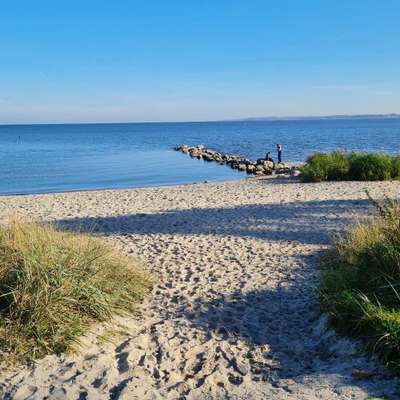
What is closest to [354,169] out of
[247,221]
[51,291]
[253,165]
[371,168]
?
[371,168]

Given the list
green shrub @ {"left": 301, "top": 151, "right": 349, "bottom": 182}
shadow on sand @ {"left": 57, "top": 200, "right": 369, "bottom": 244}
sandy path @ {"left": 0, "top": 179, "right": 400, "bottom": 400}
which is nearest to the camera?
sandy path @ {"left": 0, "top": 179, "right": 400, "bottom": 400}

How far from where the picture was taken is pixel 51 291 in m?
5.05

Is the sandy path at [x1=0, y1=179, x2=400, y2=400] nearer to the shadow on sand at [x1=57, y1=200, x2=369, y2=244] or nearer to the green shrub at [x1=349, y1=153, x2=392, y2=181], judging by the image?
the shadow on sand at [x1=57, y1=200, x2=369, y2=244]

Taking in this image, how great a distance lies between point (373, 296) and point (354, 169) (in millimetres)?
15689

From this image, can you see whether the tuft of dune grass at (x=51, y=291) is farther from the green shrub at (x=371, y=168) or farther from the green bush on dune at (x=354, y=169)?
the green shrub at (x=371, y=168)

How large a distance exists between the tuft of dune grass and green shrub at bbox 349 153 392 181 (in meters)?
15.3

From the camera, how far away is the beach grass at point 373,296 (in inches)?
172

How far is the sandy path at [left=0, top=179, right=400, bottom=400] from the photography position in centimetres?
414

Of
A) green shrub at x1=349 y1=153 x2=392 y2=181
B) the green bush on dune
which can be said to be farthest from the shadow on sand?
green shrub at x1=349 y1=153 x2=392 y2=181

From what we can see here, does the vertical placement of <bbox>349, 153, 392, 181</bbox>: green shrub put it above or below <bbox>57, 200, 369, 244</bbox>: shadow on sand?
above

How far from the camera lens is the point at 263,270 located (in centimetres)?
769

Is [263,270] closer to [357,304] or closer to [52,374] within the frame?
[357,304]

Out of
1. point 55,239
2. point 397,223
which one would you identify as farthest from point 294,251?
point 55,239

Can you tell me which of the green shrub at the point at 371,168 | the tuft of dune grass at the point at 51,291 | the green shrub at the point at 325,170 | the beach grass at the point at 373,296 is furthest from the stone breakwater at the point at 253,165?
the tuft of dune grass at the point at 51,291
